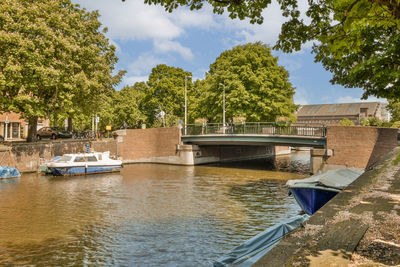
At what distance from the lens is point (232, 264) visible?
664cm

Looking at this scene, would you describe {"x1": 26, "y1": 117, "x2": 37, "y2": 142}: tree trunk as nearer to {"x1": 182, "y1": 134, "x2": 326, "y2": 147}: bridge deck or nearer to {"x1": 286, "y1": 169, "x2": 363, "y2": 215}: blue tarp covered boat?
{"x1": 182, "y1": 134, "x2": 326, "y2": 147}: bridge deck

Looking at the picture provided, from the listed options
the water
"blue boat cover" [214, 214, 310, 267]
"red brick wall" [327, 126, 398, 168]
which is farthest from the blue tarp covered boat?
"red brick wall" [327, 126, 398, 168]

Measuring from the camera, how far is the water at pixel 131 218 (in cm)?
1083

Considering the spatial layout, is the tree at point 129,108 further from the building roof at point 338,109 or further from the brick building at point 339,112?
the building roof at point 338,109

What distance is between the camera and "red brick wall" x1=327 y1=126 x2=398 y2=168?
2564cm

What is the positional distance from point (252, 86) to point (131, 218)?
29.0m

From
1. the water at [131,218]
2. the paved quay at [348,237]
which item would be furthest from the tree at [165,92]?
the paved quay at [348,237]

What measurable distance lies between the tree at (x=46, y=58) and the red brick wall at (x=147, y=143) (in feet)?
26.8

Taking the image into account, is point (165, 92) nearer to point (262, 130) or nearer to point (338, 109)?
point (262, 130)

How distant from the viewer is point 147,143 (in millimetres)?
39844

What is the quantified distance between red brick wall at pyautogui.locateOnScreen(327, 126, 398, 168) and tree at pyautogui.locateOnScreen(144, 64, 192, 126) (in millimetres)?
31938

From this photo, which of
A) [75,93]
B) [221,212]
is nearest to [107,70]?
[75,93]

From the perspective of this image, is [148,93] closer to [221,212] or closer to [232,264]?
[221,212]

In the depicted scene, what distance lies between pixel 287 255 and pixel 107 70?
3198 cm
